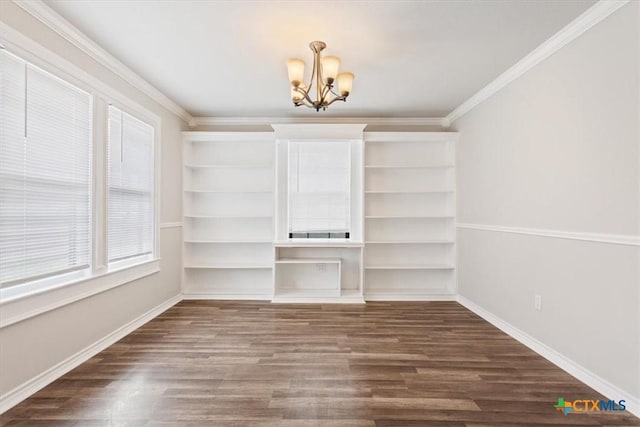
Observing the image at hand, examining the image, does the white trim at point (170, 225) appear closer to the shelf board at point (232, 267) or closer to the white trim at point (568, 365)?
the shelf board at point (232, 267)

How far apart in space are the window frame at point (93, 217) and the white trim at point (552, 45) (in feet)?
12.1

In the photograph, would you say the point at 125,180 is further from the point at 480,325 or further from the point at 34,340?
the point at 480,325

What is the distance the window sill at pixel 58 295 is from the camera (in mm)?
1993

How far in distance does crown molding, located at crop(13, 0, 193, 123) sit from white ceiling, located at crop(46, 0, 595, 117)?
6cm

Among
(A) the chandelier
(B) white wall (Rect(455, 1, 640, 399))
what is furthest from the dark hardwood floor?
(A) the chandelier

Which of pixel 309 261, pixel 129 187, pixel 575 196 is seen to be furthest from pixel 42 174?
pixel 575 196

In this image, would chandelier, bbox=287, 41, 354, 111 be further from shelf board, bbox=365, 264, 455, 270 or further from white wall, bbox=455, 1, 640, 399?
shelf board, bbox=365, 264, 455, 270

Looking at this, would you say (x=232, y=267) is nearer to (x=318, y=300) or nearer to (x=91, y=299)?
(x=318, y=300)

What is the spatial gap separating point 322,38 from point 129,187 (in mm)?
2339

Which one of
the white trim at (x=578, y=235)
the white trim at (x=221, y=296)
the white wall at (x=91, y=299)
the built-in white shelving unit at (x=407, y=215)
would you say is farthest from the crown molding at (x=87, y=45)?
the white trim at (x=578, y=235)

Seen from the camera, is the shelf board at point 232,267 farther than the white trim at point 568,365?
Yes

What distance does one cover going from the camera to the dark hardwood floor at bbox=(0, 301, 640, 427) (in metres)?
1.94

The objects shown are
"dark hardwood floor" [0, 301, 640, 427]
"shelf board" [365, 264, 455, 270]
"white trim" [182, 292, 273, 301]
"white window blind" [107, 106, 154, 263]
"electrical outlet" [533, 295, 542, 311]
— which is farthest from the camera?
"white trim" [182, 292, 273, 301]

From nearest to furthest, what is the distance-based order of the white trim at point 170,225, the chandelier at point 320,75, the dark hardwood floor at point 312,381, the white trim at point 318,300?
the dark hardwood floor at point 312,381 < the chandelier at point 320,75 < the white trim at point 170,225 < the white trim at point 318,300
